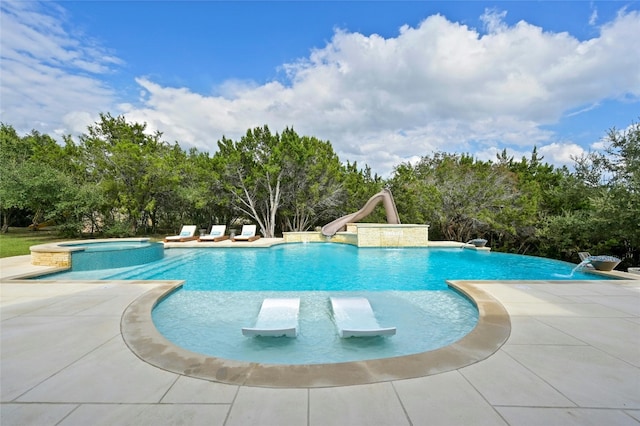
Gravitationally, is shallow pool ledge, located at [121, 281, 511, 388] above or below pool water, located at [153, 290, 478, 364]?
above

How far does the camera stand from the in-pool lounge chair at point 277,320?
3891mm

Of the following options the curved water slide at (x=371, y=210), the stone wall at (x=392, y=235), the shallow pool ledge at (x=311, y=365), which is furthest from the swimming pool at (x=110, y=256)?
the curved water slide at (x=371, y=210)

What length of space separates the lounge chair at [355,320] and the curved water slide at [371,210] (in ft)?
41.1

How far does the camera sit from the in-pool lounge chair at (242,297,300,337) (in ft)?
12.8

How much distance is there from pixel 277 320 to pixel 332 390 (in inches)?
88.1

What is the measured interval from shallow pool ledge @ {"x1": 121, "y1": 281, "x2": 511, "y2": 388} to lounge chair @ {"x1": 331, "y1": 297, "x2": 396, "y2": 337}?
0.80 meters

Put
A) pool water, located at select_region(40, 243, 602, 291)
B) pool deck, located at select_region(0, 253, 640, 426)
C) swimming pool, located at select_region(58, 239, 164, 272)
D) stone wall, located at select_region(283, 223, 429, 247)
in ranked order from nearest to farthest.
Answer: pool deck, located at select_region(0, 253, 640, 426)
pool water, located at select_region(40, 243, 602, 291)
swimming pool, located at select_region(58, 239, 164, 272)
stone wall, located at select_region(283, 223, 429, 247)

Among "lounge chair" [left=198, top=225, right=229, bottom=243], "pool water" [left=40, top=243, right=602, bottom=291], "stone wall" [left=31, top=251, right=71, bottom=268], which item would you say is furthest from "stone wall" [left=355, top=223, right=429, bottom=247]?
"stone wall" [left=31, top=251, right=71, bottom=268]

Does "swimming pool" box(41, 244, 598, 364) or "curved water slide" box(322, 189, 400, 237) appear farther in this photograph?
"curved water slide" box(322, 189, 400, 237)

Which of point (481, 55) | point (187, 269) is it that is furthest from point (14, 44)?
point (481, 55)

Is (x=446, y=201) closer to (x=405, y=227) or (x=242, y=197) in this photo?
(x=405, y=227)

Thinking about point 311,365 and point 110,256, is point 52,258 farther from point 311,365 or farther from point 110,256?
point 311,365

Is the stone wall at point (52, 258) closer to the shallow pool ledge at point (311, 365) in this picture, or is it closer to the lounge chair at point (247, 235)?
the shallow pool ledge at point (311, 365)

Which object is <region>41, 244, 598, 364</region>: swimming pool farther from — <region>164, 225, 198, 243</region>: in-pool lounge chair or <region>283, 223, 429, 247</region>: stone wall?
<region>164, 225, 198, 243</region>: in-pool lounge chair
